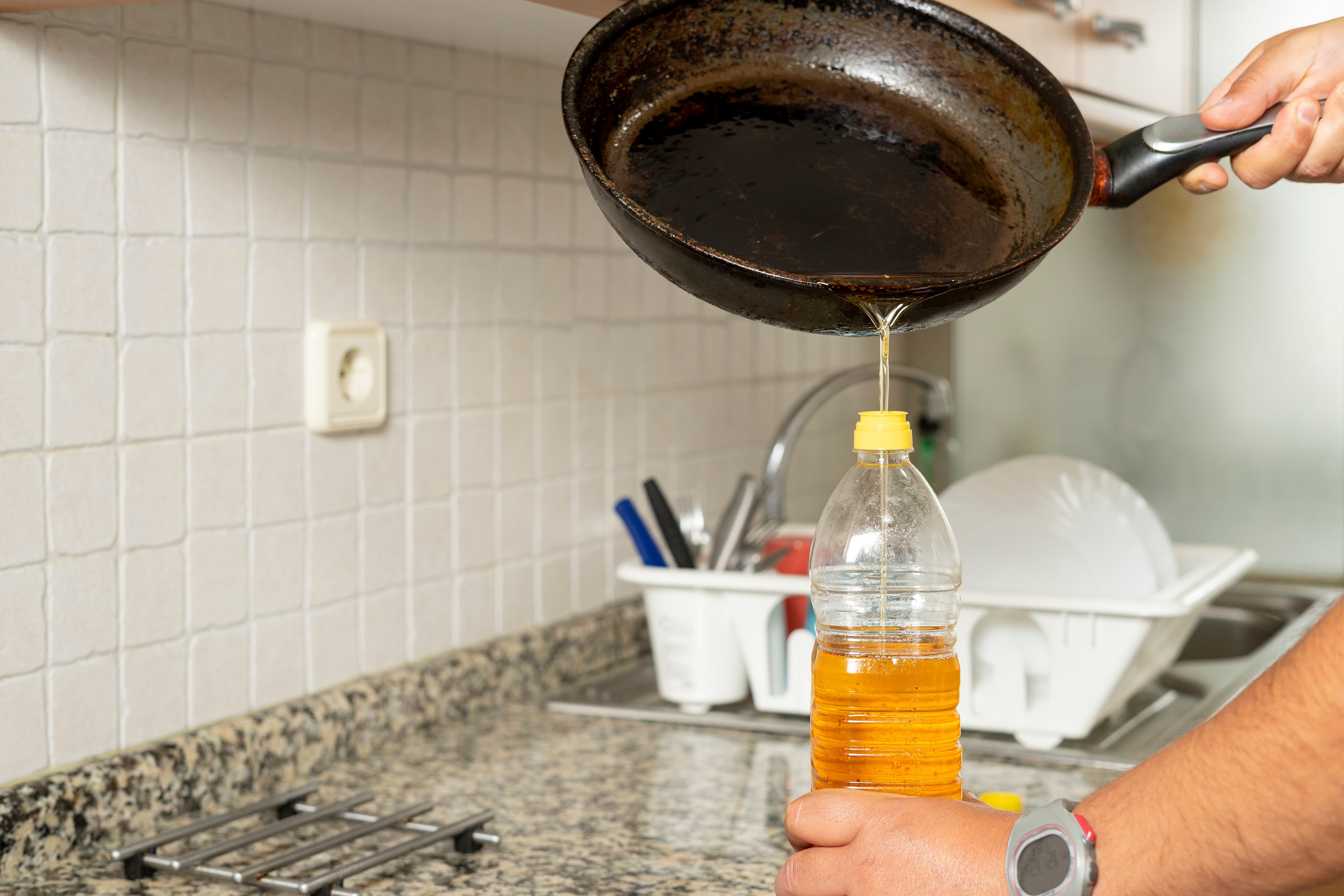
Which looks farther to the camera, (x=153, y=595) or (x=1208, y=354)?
(x=1208, y=354)

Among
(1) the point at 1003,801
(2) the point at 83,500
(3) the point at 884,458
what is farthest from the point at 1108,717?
(2) the point at 83,500

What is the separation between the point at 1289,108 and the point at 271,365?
2.54 feet

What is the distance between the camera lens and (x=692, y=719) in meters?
1.28

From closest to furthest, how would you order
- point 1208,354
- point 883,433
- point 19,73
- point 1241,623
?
point 883,433 → point 19,73 → point 1241,623 → point 1208,354

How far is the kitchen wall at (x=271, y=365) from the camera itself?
36.3 inches

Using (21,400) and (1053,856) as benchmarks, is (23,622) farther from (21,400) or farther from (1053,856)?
(1053,856)

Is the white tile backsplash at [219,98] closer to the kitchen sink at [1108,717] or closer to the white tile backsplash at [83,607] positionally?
the white tile backsplash at [83,607]

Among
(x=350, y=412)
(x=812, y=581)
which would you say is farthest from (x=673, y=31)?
(x=350, y=412)

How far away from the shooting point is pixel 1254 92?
34.4 inches

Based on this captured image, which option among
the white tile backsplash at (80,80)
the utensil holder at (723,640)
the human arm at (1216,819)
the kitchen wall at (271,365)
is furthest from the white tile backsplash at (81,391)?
the human arm at (1216,819)

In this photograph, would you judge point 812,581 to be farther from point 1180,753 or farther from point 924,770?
point 1180,753

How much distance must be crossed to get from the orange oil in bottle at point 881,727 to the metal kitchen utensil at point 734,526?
1.30 feet

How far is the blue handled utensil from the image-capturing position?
1343 millimetres

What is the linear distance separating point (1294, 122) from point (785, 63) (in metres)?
0.33
